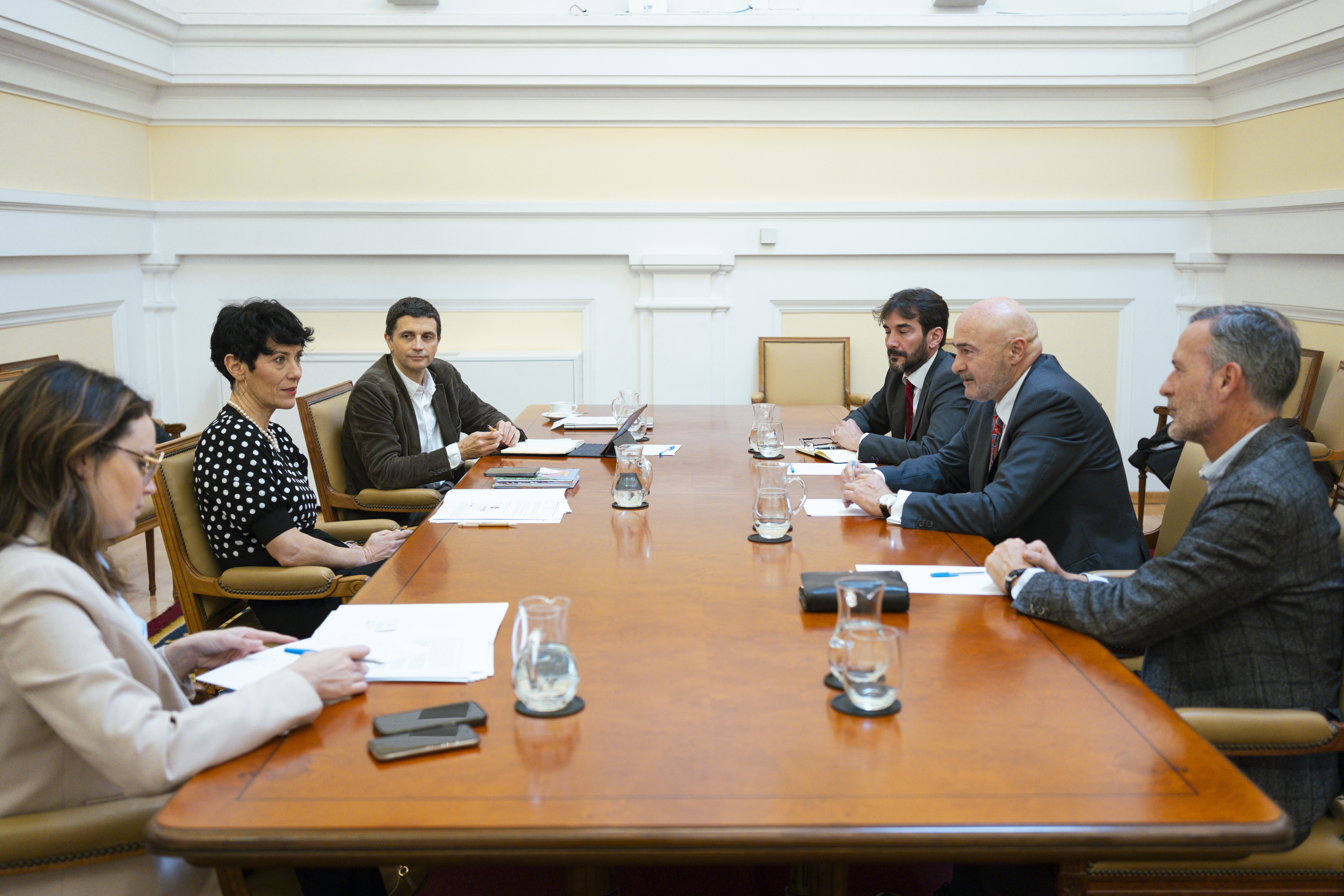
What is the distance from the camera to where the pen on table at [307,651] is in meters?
1.65

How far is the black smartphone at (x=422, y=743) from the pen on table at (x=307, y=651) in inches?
10.1

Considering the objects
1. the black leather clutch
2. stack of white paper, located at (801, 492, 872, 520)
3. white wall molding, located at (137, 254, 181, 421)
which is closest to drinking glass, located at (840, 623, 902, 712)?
the black leather clutch

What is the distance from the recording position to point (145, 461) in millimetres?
1573

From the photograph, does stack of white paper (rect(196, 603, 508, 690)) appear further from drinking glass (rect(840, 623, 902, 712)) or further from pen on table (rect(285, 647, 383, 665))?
drinking glass (rect(840, 623, 902, 712))

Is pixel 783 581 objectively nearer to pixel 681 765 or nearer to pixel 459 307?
pixel 681 765

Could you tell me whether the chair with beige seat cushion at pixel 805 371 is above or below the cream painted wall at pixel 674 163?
below

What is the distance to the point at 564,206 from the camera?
575 cm

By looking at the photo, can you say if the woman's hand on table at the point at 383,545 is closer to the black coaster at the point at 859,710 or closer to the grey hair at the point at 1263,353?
the black coaster at the point at 859,710

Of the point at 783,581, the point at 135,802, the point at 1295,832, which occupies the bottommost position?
the point at 1295,832

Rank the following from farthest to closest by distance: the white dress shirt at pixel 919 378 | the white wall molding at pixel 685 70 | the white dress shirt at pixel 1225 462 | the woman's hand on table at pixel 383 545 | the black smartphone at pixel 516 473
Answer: the white wall molding at pixel 685 70 → the white dress shirt at pixel 919 378 → the black smartphone at pixel 516 473 → the woman's hand on table at pixel 383 545 → the white dress shirt at pixel 1225 462

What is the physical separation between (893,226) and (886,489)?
3.51m

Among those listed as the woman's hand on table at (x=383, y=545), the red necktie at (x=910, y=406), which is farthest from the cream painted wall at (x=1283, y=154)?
the woman's hand on table at (x=383, y=545)

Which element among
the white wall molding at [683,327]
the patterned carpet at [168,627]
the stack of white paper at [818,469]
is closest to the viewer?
the stack of white paper at [818,469]

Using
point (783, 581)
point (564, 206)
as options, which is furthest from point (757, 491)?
point (564, 206)
